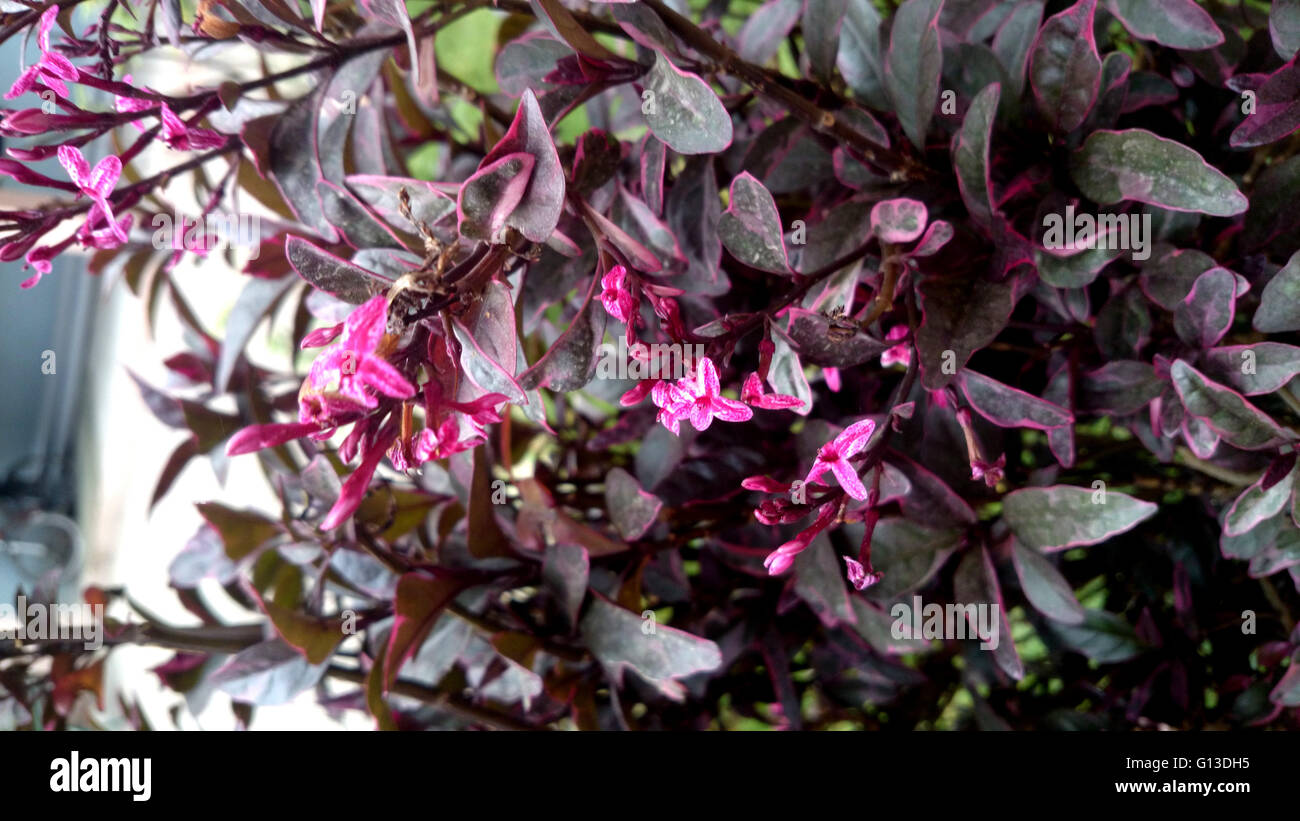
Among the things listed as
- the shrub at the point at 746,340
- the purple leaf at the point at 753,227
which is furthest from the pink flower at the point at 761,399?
the purple leaf at the point at 753,227

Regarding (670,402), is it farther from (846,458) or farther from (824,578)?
(824,578)

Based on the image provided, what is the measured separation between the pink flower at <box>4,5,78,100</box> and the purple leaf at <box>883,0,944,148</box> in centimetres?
44

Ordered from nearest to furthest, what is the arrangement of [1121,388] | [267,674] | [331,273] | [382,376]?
[382,376]
[331,273]
[1121,388]
[267,674]

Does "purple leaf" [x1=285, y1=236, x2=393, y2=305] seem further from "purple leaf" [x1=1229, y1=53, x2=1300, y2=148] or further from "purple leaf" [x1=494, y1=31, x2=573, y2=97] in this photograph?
"purple leaf" [x1=1229, y1=53, x2=1300, y2=148]

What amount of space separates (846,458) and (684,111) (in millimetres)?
190

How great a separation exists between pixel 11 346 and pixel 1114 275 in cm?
276

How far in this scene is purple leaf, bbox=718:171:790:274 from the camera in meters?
0.47

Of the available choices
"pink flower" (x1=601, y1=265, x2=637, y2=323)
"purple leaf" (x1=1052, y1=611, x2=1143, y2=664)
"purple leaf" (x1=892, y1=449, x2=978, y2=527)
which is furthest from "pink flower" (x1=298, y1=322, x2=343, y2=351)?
"purple leaf" (x1=1052, y1=611, x2=1143, y2=664)

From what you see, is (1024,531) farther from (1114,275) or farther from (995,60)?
(995,60)

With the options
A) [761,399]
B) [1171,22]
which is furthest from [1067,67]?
[761,399]

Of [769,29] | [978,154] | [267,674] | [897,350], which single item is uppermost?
[769,29]

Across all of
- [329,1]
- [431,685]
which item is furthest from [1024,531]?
[329,1]

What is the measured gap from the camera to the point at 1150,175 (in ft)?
1.58

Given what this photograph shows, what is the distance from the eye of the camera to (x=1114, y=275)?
23.4 inches
